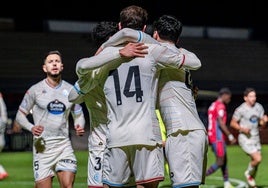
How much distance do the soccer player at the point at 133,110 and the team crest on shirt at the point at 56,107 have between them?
115 inches

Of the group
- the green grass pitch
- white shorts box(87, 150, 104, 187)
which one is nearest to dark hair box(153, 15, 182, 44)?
white shorts box(87, 150, 104, 187)

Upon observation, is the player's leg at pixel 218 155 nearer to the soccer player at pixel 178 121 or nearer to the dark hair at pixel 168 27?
→ the soccer player at pixel 178 121

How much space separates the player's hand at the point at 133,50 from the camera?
508cm

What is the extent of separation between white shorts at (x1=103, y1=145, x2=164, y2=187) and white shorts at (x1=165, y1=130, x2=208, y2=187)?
32 centimetres

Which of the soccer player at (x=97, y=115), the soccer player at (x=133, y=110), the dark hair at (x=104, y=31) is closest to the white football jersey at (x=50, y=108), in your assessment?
the soccer player at (x=97, y=115)

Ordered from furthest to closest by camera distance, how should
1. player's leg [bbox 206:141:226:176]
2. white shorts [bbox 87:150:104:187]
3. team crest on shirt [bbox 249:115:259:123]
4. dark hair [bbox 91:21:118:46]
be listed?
team crest on shirt [bbox 249:115:259:123] < player's leg [bbox 206:141:226:176] < white shorts [bbox 87:150:104:187] < dark hair [bbox 91:21:118:46]

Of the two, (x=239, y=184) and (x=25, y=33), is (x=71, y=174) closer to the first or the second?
(x=239, y=184)

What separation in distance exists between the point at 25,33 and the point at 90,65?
97.9 feet

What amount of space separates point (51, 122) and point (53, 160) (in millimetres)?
458

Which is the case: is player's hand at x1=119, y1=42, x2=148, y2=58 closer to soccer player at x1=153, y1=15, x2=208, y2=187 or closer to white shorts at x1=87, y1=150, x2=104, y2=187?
soccer player at x1=153, y1=15, x2=208, y2=187

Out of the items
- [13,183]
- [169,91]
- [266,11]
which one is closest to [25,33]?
[266,11]

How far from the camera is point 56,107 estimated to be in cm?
815

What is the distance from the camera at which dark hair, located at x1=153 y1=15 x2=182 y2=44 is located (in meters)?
5.54

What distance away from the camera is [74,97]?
6.05 meters
